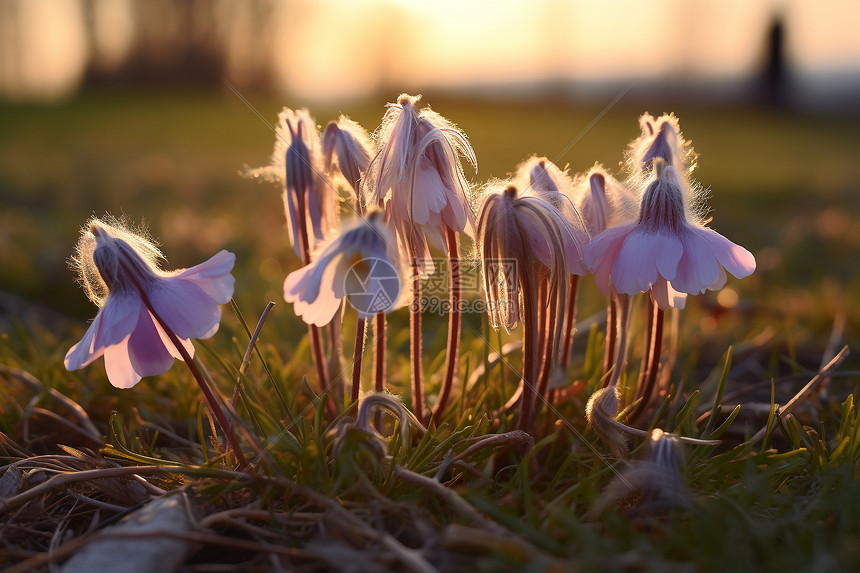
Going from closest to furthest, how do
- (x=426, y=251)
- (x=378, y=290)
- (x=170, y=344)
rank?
(x=378, y=290) → (x=170, y=344) → (x=426, y=251)

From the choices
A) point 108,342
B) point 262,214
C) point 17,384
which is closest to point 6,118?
point 262,214

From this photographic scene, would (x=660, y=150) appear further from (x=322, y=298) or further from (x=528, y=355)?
(x=322, y=298)

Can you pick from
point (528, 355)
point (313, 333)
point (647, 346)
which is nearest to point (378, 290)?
point (528, 355)

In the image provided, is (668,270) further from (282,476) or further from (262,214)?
(262,214)

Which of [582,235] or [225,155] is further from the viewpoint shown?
[225,155]

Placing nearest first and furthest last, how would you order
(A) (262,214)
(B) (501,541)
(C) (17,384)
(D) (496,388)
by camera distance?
(B) (501,541)
(D) (496,388)
(C) (17,384)
(A) (262,214)

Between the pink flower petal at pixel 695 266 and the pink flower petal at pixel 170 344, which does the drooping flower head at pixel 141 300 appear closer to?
the pink flower petal at pixel 170 344

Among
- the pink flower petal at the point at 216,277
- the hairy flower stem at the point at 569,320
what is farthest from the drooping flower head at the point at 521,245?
the pink flower petal at the point at 216,277
